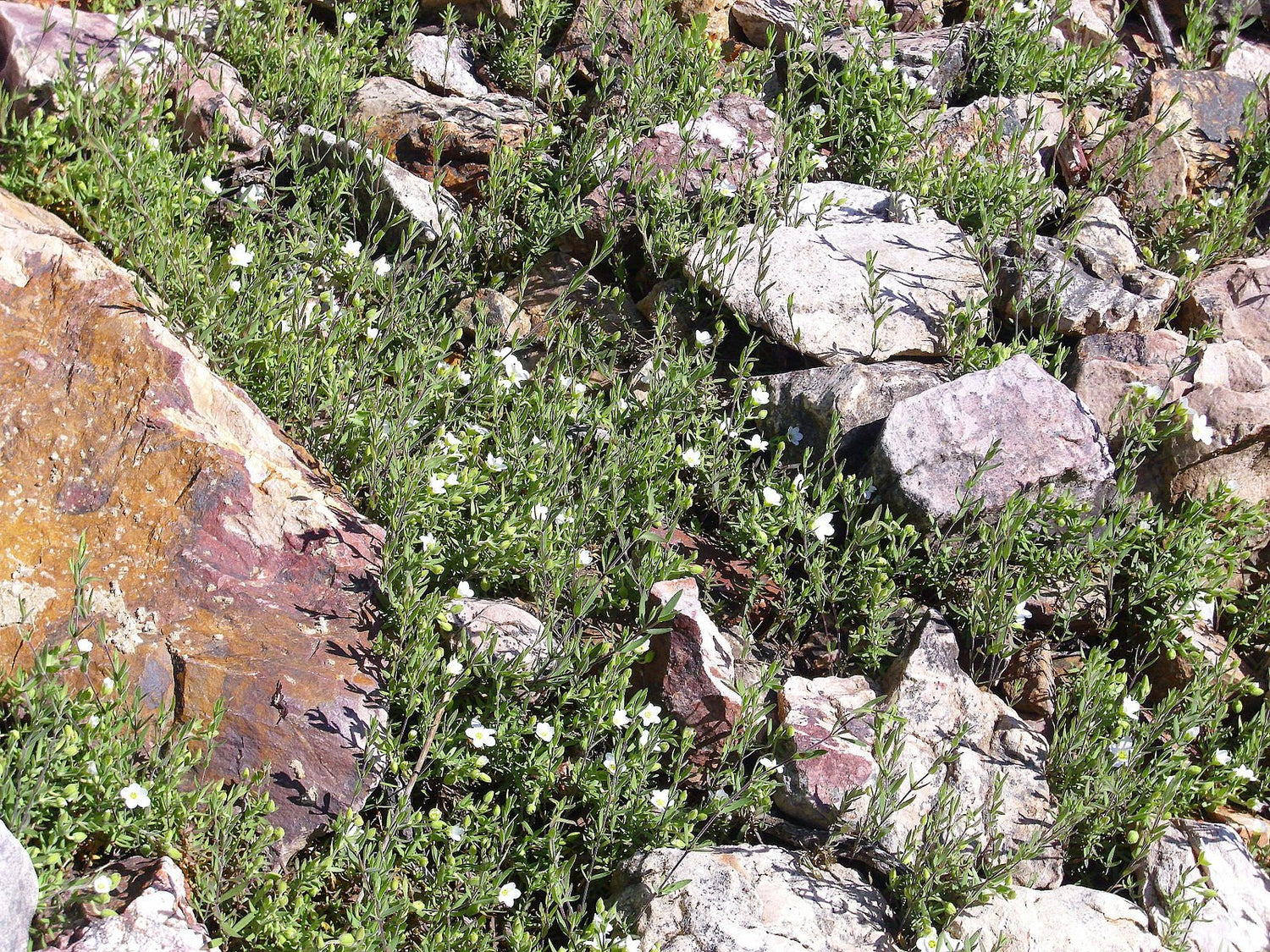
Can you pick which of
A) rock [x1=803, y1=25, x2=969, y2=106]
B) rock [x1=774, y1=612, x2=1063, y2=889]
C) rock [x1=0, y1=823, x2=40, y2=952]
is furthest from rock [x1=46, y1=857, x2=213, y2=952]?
rock [x1=803, y1=25, x2=969, y2=106]

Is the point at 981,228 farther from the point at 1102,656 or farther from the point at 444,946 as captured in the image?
the point at 444,946

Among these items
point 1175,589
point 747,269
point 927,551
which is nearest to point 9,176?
point 747,269

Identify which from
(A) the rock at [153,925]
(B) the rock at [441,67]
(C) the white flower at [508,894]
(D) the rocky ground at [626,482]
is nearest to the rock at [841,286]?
(D) the rocky ground at [626,482]

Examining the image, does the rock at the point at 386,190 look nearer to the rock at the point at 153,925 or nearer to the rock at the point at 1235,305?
the rock at the point at 153,925

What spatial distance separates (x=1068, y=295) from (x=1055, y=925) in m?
3.23

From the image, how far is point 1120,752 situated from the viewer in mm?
4180

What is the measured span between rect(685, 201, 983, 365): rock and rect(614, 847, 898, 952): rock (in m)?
2.61

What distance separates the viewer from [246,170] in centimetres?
559

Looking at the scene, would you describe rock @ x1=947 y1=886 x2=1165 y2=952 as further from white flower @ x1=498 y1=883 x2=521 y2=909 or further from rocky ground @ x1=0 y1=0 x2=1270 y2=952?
white flower @ x1=498 y1=883 x2=521 y2=909

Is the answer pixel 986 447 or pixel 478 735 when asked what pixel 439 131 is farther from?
pixel 478 735

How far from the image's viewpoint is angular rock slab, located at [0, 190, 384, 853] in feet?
11.8

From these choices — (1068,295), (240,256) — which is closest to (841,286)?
(1068,295)

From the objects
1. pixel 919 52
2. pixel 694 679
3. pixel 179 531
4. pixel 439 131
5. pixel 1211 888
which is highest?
pixel 919 52

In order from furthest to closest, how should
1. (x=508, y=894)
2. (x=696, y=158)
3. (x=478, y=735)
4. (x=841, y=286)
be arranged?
(x=696, y=158) → (x=841, y=286) → (x=478, y=735) → (x=508, y=894)
